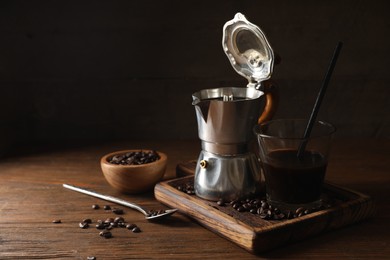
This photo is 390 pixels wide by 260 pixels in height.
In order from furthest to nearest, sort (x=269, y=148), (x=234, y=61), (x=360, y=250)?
1. (x=234, y=61)
2. (x=269, y=148)
3. (x=360, y=250)

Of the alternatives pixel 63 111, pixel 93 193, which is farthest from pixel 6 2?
pixel 93 193

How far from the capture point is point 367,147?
186cm

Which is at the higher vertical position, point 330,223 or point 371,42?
point 371,42

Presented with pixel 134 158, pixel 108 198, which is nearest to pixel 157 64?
pixel 134 158

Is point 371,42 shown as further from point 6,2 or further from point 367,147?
point 6,2

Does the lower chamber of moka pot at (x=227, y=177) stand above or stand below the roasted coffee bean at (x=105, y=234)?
above

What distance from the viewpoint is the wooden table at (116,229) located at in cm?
108

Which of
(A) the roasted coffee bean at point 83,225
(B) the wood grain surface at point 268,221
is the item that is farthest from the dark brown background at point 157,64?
(A) the roasted coffee bean at point 83,225

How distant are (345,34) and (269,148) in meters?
0.93

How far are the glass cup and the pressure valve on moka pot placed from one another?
0.06 m

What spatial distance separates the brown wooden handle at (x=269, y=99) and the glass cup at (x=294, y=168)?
0.40 ft

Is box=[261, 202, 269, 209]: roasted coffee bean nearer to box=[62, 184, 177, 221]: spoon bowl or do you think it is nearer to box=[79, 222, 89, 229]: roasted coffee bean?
box=[62, 184, 177, 221]: spoon bowl

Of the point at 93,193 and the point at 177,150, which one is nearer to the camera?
the point at 93,193

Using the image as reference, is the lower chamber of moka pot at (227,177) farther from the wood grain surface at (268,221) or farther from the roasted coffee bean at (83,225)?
the roasted coffee bean at (83,225)
